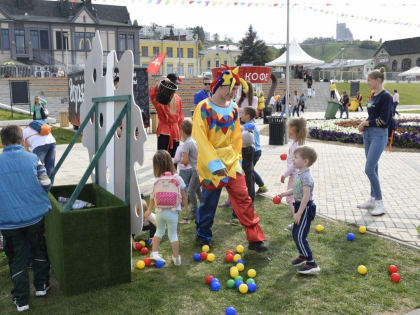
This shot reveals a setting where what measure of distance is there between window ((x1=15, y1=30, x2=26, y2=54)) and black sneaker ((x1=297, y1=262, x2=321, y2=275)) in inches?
2118

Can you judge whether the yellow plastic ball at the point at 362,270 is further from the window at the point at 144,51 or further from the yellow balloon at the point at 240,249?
the window at the point at 144,51

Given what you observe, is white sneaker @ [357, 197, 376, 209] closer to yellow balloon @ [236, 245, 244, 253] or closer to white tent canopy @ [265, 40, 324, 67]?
yellow balloon @ [236, 245, 244, 253]

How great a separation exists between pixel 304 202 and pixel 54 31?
55.0 metres

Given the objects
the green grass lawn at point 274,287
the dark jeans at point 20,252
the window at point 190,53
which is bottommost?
the green grass lawn at point 274,287

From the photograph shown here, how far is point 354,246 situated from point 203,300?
2.23m

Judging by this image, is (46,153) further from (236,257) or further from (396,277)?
(396,277)

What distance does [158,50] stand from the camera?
73688mm

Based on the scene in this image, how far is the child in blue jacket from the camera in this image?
11.4 feet

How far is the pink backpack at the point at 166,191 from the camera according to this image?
4422 mm

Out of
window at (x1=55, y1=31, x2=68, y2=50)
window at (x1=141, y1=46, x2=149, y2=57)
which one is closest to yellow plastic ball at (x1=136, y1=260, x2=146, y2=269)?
window at (x1=55, y1=31, x2=68, y2=50)

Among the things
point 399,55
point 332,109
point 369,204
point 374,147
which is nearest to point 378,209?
point 369,204

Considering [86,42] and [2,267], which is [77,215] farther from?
[86,42]

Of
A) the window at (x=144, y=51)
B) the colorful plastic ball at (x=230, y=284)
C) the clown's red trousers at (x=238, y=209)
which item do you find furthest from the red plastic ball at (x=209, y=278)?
the window at (x=144, y=51)

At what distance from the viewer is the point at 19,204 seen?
11.5 ft
